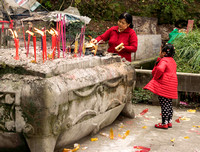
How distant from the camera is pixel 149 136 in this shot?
4281 mm

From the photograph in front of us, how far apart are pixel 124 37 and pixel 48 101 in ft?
8.32

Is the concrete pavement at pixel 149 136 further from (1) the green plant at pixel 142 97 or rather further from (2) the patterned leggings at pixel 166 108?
(1) the green plant at pixel 142 97

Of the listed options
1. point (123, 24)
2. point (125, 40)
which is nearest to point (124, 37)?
point (125, 40)

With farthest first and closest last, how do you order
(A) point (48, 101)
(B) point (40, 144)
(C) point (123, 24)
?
(C) point (123, 24) → (B) point (40, 144) → (A) point (48, 101)

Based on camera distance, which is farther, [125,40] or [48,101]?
[125,40]

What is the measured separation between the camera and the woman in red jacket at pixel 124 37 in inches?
199

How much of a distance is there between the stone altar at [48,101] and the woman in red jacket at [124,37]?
1.23m

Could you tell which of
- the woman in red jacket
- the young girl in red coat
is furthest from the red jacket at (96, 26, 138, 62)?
the young girl in red coat

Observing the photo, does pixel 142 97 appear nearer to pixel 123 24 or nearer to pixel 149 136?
pixel 123 24

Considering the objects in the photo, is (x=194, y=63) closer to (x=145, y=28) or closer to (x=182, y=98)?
(x=182, y=98)

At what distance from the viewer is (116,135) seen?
4273 mm

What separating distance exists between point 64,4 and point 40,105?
10611 millimetres

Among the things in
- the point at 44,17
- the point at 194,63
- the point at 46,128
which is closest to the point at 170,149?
the point at 46,128

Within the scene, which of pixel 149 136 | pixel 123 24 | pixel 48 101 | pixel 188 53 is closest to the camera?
pixel 48 101
